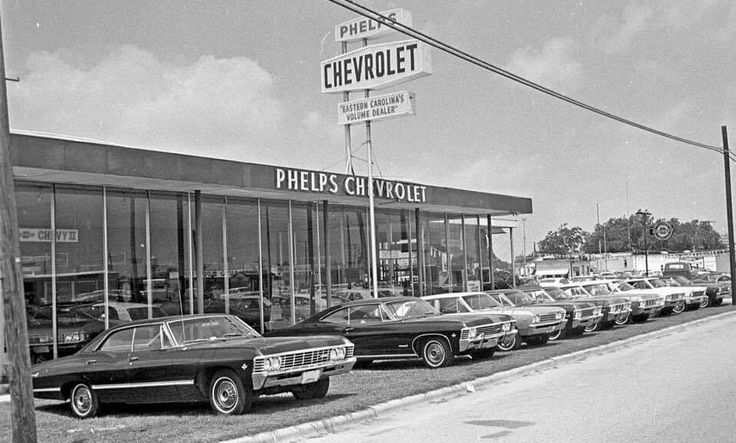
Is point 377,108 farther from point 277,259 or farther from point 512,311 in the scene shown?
point 512,311

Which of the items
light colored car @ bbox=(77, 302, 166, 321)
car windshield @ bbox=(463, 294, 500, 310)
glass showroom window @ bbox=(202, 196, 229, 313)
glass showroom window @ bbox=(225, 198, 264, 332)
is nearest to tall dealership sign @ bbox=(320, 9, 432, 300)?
glass showroom window @ bbox=(225, 198, 264, 332)

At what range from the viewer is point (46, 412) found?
12852mm

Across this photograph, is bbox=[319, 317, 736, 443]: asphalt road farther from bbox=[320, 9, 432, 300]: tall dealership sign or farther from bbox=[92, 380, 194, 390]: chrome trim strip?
bbox=[320, 9, 432, 300]: tall dealership sign

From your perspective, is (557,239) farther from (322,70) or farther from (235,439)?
(235,439)

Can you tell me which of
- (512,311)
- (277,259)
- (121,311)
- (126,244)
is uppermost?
(126,244)

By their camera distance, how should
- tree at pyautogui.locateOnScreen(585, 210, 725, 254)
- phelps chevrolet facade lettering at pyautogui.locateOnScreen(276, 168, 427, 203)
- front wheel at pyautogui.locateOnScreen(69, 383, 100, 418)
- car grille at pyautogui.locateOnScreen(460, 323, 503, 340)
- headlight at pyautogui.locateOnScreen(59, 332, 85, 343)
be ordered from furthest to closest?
1. tree at pyautogui.locateOnScreen(585, 210, 725, 254)
2. phelps chevrolet facade lettering at pyautogui.locateOnScreen(276, 168, 427, 203)
3. headlight at pyautogui.locateOnScreen(59, 332, 85, 343)
4. car grille at pyautogui.locateOnScreen(460, 323, 503, 340)
5. front wheel at pyautogui.locateOnScreen(69, 383, 100, 418)

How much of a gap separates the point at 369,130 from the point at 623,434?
62.2 ft

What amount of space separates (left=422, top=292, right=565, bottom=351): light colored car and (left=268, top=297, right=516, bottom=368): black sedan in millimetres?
1350

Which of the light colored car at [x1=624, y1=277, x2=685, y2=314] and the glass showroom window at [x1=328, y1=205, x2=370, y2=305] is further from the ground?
the glass showroom window at [x1=328, y1=205, x2=370, y2=305]

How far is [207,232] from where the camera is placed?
76.7 ft

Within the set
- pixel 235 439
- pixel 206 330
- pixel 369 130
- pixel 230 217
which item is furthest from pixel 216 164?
pixel 235 439

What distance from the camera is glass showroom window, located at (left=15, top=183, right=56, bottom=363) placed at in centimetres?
1856

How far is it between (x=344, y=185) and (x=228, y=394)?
46.7 ft

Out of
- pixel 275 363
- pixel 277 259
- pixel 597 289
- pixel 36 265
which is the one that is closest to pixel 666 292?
pixel 597 289
